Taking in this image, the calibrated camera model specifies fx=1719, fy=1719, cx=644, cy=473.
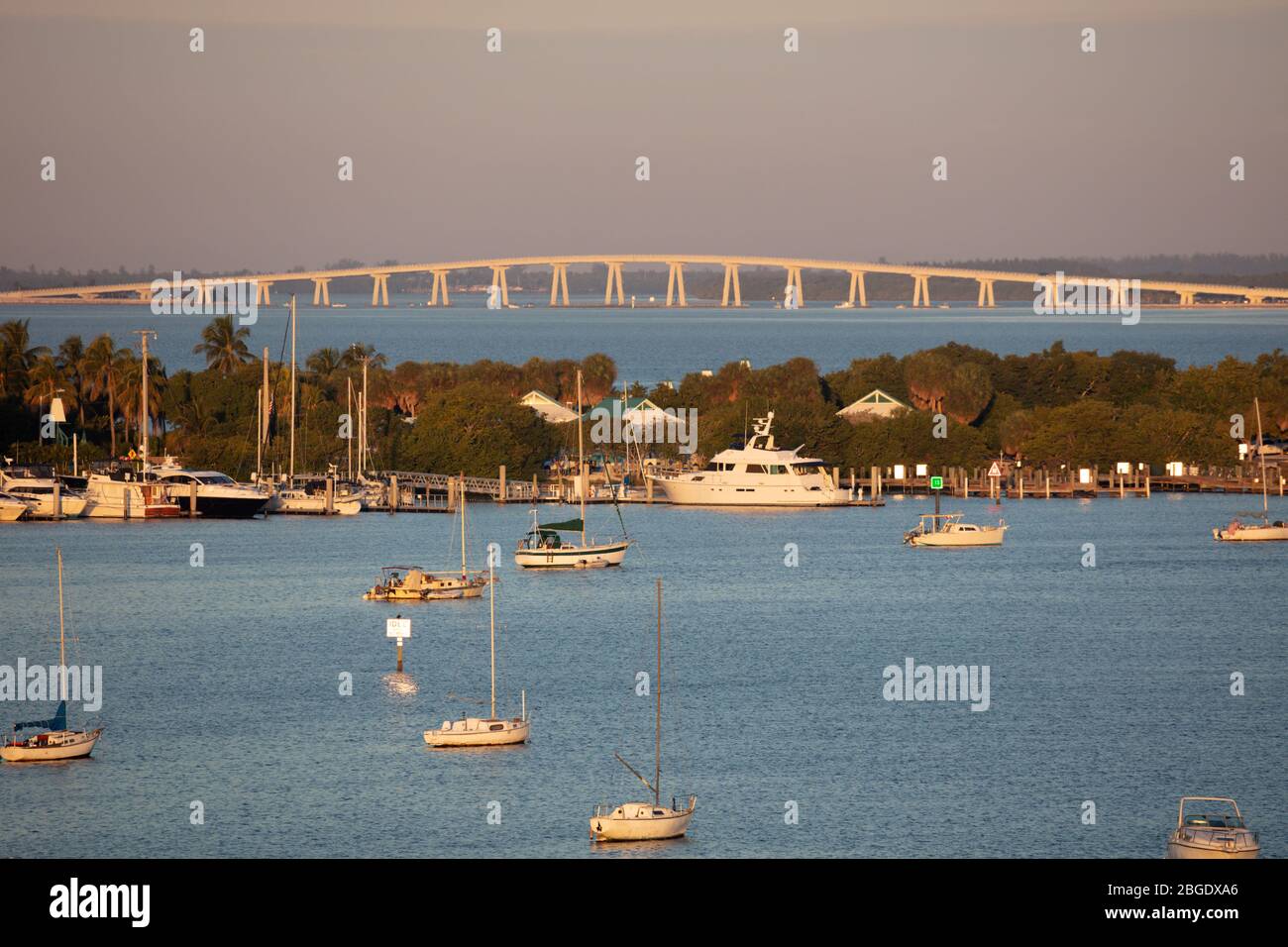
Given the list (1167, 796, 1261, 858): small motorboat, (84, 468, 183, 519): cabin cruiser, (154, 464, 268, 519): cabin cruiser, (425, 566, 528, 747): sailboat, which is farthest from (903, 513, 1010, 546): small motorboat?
(1167, 796, 1261, 858): small motorboat

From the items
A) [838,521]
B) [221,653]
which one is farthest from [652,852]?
[838,521]

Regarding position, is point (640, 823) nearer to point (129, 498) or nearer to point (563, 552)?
point (563, 552)

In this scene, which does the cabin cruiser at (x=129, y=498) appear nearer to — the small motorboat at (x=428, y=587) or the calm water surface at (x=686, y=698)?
the calm water surface at (x=686, y=698)

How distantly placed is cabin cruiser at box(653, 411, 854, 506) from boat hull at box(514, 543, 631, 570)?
2052 cm

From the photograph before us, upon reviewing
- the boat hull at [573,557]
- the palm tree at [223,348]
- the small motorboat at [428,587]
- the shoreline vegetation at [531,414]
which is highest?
the palm tree at [223,348]

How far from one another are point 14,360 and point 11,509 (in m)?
11.8

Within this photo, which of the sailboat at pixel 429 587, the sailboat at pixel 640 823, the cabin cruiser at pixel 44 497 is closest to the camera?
the sailboat at pixel 640 823

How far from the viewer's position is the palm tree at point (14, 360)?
76750 millimetres

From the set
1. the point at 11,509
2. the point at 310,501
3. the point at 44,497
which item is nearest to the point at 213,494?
the point at 310,501

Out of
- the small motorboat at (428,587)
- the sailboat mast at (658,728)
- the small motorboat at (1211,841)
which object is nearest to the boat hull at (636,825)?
the sailboat mast at (658,728)

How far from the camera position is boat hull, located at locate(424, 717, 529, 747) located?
88.3 feet

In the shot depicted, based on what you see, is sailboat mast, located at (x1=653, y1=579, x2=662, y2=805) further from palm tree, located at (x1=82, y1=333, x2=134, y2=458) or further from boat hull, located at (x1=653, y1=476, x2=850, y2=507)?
palm tree, located at (x1=82, y1=333, x2=134, y2=458)

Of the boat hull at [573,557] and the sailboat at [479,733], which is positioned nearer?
the sailboat at [479,733]

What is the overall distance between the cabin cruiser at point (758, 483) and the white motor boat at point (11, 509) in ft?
85.6
